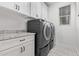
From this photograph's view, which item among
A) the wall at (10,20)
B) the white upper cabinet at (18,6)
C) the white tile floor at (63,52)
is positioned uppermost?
the white upper cabinet at (18,6)

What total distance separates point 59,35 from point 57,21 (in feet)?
1.82

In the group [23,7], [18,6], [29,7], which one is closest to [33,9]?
[29,7]

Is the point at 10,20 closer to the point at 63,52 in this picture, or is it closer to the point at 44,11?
the point at 44,11

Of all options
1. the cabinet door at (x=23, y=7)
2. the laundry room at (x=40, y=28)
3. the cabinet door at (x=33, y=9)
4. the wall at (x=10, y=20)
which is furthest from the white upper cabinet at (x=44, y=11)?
the wall at (x=10, y=20)

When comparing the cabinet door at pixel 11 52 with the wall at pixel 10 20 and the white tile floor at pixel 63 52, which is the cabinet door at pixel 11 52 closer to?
the wall at pixel 10 20

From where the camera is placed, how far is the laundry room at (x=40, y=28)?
1.20 m

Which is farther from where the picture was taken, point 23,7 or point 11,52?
point 23,7

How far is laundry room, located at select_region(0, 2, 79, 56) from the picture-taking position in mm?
1201

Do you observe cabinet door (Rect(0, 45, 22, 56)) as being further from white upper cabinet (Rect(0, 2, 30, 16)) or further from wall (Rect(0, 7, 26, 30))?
white upper cabinet (Rect(0, 2, 30, 16))

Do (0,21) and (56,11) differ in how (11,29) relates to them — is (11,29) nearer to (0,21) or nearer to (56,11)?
(0,21)

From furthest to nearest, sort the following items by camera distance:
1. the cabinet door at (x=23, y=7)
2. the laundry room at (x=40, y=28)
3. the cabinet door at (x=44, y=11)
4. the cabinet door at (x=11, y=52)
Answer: the cabinet door at (x=44, y=11), the cabinet door at (x=23, y=7), the laundry room at (x=40, y=28), the cabinet door at (x=11, y=52)

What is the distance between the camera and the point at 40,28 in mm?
1606

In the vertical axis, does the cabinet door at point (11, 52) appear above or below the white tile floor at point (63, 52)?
above

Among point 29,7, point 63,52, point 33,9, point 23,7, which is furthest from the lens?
point 63,52
